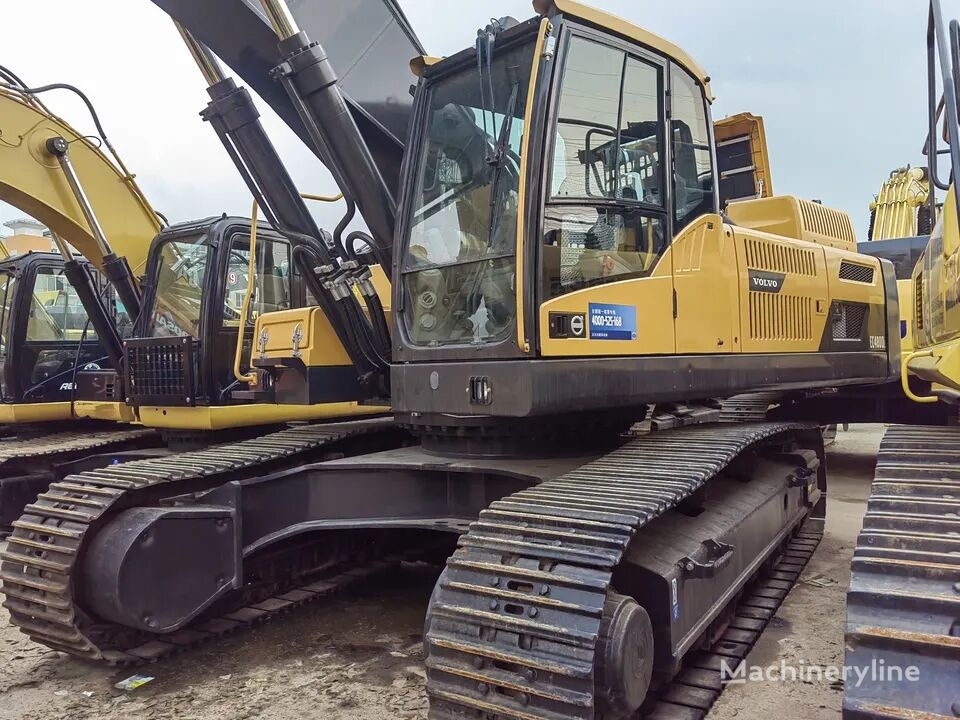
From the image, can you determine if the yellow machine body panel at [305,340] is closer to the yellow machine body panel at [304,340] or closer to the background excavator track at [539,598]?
the yellow machine body panel at [304,340]

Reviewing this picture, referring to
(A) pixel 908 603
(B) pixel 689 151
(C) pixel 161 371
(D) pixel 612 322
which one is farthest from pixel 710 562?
(C) pixel 161 371

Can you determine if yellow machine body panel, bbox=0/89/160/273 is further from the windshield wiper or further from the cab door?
the cab door

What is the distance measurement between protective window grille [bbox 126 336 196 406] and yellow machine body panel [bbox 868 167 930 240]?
10.4 metres

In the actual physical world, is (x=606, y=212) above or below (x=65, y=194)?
below

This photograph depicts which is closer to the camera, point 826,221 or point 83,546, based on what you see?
point 83,546

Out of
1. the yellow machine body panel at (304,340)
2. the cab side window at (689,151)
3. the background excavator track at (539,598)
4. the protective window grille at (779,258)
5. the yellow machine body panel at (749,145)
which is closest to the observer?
the background excavator track at (539,598)

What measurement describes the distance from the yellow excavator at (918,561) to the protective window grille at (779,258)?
111cm

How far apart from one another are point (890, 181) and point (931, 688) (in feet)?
42.1

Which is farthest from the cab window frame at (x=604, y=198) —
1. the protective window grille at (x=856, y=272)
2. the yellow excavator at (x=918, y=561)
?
the protective window grille at (x=856, y=272)

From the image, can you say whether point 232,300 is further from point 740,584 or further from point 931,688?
point 931,688

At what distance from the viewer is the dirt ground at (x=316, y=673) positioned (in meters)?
3.35

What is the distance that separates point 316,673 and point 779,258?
11.0 ft

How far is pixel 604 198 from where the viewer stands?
3562 millimetres

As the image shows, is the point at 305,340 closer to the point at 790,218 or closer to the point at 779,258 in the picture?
the point at 779,258
